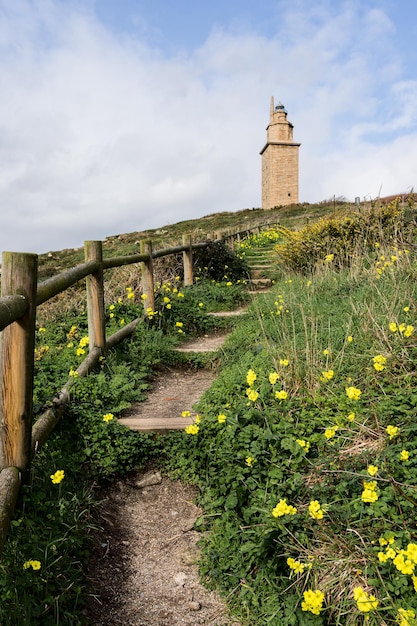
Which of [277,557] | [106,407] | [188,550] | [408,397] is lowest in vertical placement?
[188,550]

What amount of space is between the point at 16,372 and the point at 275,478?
146cm

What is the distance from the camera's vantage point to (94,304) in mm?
4211

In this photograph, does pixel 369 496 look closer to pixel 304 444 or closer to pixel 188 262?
pixel 304 444

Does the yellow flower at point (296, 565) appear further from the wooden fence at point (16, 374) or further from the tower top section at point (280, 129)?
the tower top section at point (280, 129)

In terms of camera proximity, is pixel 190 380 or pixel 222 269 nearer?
pixel 190 380

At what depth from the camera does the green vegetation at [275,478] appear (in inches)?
74.7

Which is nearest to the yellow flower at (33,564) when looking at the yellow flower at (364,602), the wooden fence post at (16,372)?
the wooden fence post at (16,372)

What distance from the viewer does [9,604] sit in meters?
1.76

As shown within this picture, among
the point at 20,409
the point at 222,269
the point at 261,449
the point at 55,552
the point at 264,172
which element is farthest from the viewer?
the point at 264,172

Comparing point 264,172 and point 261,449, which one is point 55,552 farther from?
point 264,172

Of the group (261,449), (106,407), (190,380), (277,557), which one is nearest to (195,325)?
(190,380)

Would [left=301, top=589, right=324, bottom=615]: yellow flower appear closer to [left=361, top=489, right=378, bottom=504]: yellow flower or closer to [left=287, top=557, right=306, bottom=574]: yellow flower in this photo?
[left=287, top=557, right=306, bottom=574]: yellow flower

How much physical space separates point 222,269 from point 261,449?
705cm

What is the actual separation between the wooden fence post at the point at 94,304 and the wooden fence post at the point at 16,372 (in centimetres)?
182
